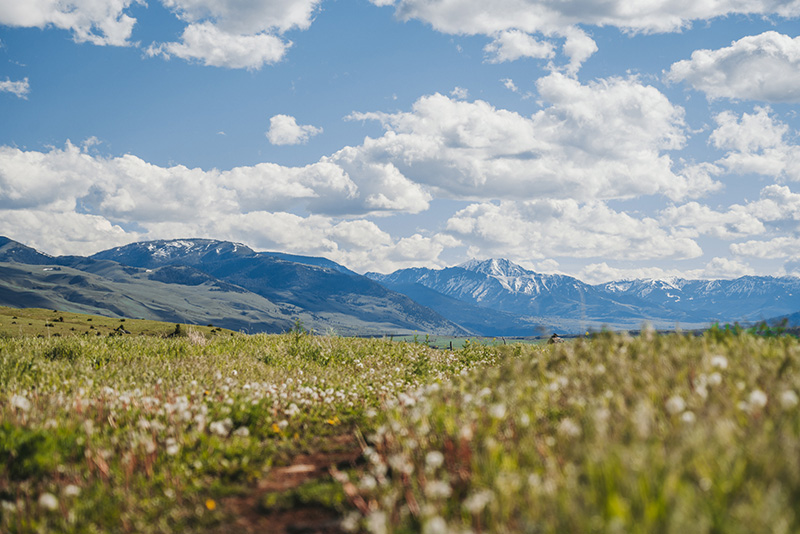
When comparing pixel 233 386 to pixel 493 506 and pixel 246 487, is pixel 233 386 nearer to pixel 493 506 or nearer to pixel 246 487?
pixel 246 487

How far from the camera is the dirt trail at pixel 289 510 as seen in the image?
5453 mm

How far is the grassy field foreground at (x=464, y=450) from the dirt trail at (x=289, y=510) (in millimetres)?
37

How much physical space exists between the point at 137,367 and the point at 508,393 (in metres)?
10.1

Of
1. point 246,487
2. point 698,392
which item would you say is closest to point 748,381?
point 698,392

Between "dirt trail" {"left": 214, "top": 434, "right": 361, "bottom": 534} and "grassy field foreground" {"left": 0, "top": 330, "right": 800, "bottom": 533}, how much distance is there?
37mm

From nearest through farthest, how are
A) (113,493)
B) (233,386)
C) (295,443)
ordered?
1. (113,493)
2. (295,443)
3. (233,386)

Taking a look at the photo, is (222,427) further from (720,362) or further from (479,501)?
(720,362)

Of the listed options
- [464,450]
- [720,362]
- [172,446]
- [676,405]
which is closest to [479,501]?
[464,450]

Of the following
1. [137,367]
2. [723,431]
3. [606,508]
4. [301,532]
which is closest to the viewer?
[606,508]

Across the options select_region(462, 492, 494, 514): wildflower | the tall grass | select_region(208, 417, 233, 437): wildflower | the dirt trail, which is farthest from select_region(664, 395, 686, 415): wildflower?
select_region(208, 417, 233, 437): wildflower

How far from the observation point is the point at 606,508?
3.65m

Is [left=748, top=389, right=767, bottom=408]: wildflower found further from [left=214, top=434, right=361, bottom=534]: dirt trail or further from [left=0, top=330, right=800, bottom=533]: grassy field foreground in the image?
[left=214, top=434, right=361, bottom=534]: dirt trail

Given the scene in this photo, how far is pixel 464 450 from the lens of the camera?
5641 millimetres

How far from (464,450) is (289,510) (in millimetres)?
2039
